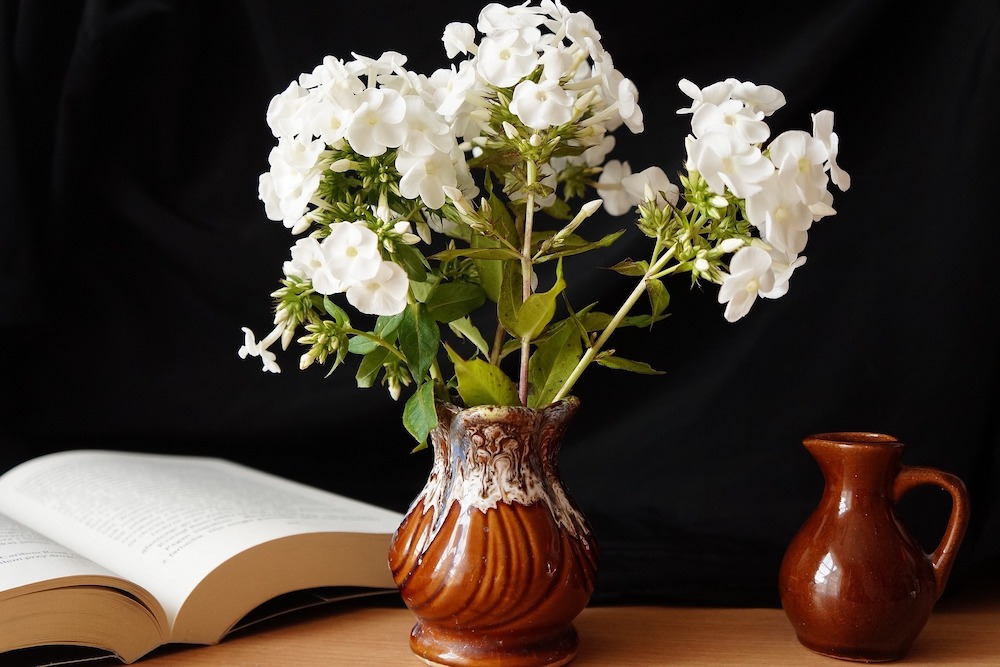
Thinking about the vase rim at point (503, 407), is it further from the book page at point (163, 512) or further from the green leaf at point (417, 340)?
the book page at point (163, 512)

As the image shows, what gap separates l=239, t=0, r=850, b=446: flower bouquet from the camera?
762mm

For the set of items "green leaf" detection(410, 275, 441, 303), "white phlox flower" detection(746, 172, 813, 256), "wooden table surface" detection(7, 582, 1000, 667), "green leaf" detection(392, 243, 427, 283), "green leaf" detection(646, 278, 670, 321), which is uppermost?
"white phlox flower" detection(746, 172, 813, 256)

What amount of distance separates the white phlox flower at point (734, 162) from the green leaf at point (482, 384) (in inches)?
9.7

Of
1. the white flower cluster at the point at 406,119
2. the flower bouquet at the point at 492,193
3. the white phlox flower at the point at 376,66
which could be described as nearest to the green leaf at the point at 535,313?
the flower bouquet at the point at 492,193

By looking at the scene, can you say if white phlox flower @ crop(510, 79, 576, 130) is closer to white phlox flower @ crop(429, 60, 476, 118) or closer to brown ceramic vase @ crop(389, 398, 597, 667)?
white phlox flower @ crop(429, 60, 476, 118)

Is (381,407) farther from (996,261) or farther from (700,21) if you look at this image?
(996,261)

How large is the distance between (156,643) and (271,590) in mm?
116

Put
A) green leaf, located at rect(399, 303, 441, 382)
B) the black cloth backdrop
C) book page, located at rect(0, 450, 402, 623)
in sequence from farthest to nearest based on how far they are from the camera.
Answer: the black cloth backdrop, book page, located at rect(0, 450, 402, 623), green leaf, located at rect(399, 303, 441, 382)

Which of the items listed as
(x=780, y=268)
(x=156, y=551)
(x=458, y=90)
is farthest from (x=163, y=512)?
(x=780, y=268)

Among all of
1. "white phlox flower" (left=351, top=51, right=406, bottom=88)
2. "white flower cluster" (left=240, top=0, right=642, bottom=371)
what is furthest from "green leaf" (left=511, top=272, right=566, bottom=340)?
"white phlox flower" (left=351, top=51, right=406, bottom=88)

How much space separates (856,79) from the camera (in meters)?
1.32

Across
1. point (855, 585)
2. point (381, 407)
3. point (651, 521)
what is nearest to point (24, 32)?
point (381, 407)

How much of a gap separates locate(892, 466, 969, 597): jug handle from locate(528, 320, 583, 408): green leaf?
0.31 m

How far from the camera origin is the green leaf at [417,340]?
2.77 feet
